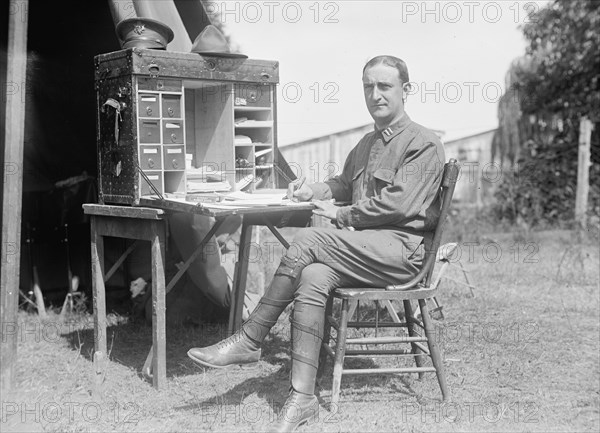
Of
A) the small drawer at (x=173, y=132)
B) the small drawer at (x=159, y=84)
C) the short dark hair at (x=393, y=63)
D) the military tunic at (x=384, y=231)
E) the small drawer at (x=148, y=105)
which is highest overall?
the short dark hair at (x=393, y=63)

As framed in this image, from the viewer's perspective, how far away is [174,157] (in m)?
4.54

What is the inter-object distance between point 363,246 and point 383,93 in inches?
34.5

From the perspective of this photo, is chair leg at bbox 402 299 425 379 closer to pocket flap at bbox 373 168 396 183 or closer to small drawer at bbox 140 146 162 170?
pocket flap at bbox 373 168 396 183

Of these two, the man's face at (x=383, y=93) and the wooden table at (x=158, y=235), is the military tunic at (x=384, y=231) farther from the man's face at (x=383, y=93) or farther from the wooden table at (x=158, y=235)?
the wooden table at (x=158, y=235)

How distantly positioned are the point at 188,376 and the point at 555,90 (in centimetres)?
927

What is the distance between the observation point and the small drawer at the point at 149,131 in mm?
4371

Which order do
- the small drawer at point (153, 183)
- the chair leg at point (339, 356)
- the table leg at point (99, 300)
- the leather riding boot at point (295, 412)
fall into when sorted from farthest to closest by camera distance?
the table leg at point (99, 300)
the small drawer at point (153, 183)
the chair leg at point (339, 356)
the leather riding boot at point (295, 412)

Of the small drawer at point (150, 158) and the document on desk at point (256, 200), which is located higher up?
the small drawer at point (150, 158)

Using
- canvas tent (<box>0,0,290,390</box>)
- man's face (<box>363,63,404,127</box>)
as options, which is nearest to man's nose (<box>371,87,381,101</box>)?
man's face (<box>363,63,404,127</box>)

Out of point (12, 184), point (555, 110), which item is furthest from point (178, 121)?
point (555, 110)

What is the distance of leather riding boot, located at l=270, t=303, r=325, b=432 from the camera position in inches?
146

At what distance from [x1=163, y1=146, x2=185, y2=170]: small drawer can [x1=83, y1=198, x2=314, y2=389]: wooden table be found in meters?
0.31

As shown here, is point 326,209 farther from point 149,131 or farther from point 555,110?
point 555,110

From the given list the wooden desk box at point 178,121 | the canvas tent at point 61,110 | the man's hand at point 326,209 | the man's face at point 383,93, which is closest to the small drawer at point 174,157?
the wooden desk box at point 178,121
